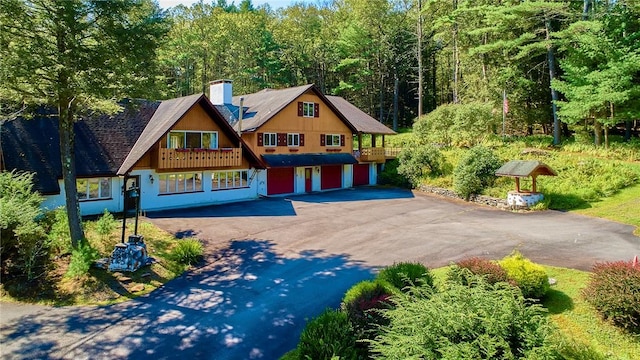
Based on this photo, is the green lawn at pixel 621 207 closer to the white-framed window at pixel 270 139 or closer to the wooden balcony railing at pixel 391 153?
the wooden balcony railing at pixel 391 153

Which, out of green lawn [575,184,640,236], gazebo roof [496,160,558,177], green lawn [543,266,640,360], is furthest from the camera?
Answer: gazebo roof [496,160,558,177]

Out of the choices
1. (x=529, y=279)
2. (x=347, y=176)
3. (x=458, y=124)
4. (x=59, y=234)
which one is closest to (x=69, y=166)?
(x=59, y=234)

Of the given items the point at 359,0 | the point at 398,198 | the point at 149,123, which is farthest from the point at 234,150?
the point at 359,0

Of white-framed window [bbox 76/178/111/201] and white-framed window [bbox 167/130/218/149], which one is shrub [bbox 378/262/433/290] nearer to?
white-framed window [bbox 167/130/218/149]

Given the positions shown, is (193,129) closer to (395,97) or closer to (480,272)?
(480,272)

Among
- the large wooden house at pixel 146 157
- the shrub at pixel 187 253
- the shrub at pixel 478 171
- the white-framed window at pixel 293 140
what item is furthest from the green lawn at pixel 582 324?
the white-framed window at pixel 293 140

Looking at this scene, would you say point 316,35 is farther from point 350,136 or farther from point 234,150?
point 234,150

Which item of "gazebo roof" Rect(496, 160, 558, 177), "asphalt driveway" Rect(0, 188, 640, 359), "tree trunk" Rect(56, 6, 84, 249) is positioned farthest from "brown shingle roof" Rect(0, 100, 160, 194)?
"gazebo roof" Rect(496, 160, 558, 177)
